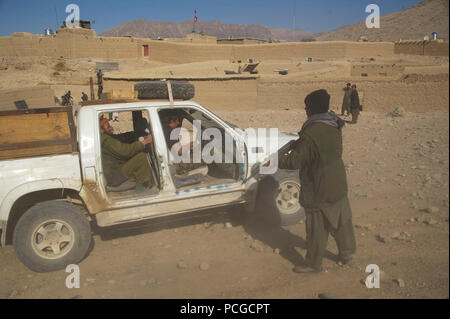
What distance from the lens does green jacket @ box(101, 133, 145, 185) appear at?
421 cm

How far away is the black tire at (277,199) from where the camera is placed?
4.50 meters

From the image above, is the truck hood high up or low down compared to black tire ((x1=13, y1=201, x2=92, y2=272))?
up

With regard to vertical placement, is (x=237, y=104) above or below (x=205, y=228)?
above

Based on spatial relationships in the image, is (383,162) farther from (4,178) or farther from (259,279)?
(4,178)

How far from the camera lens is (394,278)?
3.21 m

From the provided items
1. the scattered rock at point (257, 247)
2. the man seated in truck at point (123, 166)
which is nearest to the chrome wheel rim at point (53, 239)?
the man seated in truck at point (123, 166)

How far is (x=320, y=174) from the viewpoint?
3.29m

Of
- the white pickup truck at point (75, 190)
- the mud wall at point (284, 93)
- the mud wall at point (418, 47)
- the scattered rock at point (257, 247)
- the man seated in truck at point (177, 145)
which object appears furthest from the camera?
the mud wall at point (418, 47)

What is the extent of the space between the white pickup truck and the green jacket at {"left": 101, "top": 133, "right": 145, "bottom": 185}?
0.27 meters

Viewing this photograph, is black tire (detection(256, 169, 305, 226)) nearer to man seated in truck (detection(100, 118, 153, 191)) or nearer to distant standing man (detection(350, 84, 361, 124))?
man seated in truck (detection(100, 118, 153, 191))

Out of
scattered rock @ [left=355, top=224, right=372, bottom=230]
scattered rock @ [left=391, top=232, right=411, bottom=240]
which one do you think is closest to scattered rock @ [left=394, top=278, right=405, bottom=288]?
scattered rock @ [left=391, top=232, right=411, bottom=240]

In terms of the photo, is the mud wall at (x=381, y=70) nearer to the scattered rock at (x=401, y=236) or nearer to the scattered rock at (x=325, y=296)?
the scattered rock at (x=401, y=236)

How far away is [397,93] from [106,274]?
1354cm

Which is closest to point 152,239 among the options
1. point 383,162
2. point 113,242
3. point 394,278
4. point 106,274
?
point 113,242
